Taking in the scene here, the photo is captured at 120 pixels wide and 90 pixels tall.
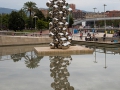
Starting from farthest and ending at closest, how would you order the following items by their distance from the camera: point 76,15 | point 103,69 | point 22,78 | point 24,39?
point 76,15, point 24,39, point 103,69, point 22,78

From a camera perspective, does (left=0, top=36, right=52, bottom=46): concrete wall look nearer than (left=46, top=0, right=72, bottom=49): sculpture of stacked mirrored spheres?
No

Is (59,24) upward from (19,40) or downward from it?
upward

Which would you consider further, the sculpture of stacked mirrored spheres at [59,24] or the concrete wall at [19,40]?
the concrete wall at [19,40]

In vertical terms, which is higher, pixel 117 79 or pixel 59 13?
pixel 59 13

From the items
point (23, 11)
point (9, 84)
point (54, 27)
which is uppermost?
point (23, 11)

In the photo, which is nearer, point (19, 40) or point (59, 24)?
point (59, 24)

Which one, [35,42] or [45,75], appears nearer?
[45,75]

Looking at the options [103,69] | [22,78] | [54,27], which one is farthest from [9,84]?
[54,27]

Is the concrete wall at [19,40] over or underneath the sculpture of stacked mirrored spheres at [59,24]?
underneath

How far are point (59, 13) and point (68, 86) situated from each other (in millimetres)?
11342

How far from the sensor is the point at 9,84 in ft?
29.8

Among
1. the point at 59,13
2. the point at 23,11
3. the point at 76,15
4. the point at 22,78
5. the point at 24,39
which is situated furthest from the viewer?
the point at 76,15

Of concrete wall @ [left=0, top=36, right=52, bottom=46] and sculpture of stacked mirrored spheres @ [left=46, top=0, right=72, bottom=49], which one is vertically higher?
sculpture of stacked mirrored spheres @ [left=46, top=0, right=72, bottom=49]

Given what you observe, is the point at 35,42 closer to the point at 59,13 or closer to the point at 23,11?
the point at 59,13
